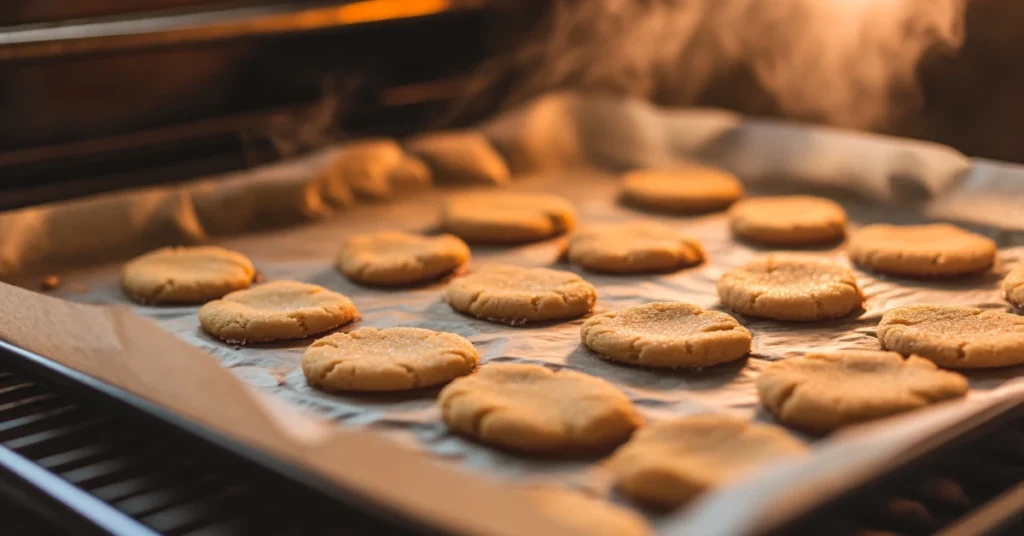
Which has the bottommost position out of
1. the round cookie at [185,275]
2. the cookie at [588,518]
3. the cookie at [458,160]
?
the cookie at [588,518]

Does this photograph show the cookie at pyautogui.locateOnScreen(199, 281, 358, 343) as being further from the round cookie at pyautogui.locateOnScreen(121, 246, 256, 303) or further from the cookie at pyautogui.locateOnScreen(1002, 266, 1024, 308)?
the cookie at pyautogui.locateOnScreen(1002, 266, 1024, 308)

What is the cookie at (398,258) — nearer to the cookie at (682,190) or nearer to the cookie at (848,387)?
the cookie at (682,190)

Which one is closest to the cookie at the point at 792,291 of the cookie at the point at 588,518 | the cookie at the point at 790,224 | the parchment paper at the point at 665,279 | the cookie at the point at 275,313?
the parchment paper at the point at 665,279

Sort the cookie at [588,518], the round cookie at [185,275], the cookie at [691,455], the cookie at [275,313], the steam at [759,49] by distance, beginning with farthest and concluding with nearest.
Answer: the steam at [759,49] < the round cookie at [185,275] < the cookie at [275,313] < the cookie at [691,455] < the cookie at [588,518]

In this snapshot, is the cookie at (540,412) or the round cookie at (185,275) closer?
the cookie at (540,412)

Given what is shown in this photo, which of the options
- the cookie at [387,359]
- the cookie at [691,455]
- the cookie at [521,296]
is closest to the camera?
the cookie at [691,455]

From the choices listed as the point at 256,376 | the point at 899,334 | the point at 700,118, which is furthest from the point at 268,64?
the point at 899,334

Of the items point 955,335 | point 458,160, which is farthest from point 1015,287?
point 458,160
